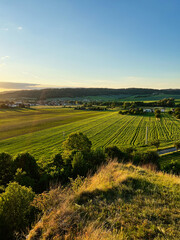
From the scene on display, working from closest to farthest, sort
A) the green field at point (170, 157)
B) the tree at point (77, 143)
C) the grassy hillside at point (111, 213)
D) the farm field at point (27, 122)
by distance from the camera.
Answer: the grassy hillside at point (111, 213), the tree at point (77, 143), the green field at point (170, 157), the farm field at point (27, 122)

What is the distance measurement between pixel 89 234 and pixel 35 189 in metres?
9.40

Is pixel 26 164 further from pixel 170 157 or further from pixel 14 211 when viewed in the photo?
pixel 170 157

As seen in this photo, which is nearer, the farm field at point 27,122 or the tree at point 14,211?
the tree at point 14,211

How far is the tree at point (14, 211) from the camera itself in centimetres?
588

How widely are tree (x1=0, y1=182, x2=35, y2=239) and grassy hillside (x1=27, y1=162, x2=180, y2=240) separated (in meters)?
0.58

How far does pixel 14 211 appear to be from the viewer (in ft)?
20.3

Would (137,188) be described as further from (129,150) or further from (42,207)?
(129,150)

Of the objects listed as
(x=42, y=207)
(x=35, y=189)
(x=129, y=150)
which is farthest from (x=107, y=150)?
(x=42, y=207)

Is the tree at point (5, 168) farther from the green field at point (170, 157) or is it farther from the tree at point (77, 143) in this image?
the green field at point (170, 157)

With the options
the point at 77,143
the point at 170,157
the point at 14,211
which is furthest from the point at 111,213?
the point at 170,157

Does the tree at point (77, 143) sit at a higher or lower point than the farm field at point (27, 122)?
higher

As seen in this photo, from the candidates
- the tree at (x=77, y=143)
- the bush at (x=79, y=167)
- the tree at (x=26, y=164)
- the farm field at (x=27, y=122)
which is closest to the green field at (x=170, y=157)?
the tree at (x=77, y=143)

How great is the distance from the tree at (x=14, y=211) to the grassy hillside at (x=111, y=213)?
583 mm

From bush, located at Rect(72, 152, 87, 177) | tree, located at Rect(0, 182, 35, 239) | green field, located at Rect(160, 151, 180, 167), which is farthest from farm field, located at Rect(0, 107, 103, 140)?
green field, located at Rect(160, 151, 180, 167)
